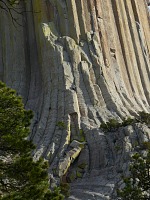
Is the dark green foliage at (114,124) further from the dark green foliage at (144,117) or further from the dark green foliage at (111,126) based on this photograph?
the dark green foliage at (144,117)

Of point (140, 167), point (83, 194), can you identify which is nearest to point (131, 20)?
point (83, 194)

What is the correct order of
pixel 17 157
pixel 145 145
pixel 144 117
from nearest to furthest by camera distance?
pixel 17 157
pixel 145 145
pixel 144 117

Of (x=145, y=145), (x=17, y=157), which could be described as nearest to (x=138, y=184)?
(x=17, y=157)

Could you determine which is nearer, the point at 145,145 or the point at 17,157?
the point at 17,157

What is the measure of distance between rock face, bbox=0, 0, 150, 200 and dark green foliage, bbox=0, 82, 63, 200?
1203 cm

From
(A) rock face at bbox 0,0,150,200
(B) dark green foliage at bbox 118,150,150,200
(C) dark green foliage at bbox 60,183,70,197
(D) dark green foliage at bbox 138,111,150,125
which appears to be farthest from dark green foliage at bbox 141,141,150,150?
(B) dark green foliage at bbox 118,150,150,200

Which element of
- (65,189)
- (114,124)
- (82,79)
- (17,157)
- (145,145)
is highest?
(82,79)

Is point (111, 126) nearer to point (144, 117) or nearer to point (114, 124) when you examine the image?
point (114, 124)

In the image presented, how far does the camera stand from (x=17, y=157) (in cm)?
1306

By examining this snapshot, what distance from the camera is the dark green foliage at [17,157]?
41.1 ft

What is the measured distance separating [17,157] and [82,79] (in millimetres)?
23588

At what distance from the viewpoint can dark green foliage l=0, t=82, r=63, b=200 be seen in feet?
41.1

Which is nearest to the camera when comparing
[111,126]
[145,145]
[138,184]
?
[138,184]

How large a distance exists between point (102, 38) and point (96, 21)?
1743mm
